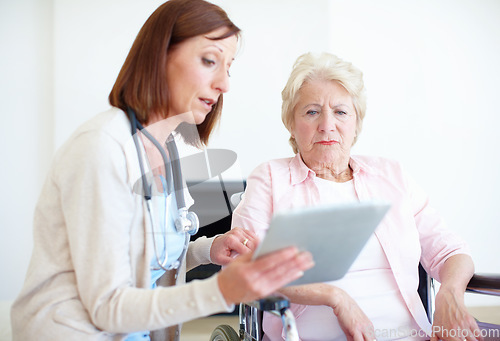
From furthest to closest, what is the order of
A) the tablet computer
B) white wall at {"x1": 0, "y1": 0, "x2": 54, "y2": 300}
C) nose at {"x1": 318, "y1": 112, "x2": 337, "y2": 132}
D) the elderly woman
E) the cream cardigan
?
white wall at {"x1": 0, "y1": 0, "x2": 54, "y2": 300}
nose at {"x1": 318, "y1": 112, "x2": 337, "y2": 132}
the elderly woman
the cream cardigan
the tablet computer

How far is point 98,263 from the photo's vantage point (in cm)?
79

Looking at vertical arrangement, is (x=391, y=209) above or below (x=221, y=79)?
below

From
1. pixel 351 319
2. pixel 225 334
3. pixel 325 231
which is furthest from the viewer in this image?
pixel 225 334

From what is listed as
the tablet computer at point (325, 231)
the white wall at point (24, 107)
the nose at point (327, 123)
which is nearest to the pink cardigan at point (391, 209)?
the nose at point (327, 123)

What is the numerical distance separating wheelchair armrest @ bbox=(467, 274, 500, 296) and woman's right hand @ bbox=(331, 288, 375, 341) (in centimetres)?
30

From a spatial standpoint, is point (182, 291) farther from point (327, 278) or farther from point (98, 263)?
point (327, 278)

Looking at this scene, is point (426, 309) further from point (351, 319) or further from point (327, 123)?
point (327, 123)

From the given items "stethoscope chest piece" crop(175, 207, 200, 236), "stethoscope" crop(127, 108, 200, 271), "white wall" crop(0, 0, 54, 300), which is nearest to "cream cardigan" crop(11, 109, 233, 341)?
"stethoscope" crop(127, 108, 200, 271)

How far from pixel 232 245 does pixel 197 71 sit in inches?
16.3

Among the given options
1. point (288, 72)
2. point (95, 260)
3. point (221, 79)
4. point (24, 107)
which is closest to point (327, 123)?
point (221, 79)

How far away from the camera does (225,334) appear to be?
4.06 feet

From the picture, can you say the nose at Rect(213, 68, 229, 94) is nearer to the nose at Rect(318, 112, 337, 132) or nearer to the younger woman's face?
the younger woman's face

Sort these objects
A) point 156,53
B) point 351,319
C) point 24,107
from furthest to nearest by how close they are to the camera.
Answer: point 24,107 < point 351,319 < point 156,53

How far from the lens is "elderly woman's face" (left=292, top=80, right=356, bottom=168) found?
1.33 metres
